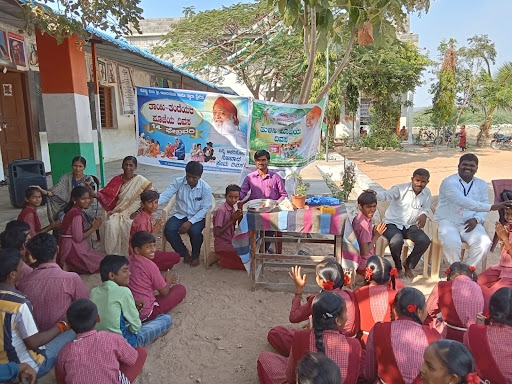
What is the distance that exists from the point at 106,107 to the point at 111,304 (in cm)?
1049

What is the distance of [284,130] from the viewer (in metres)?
5.86

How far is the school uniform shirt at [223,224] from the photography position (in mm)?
4574

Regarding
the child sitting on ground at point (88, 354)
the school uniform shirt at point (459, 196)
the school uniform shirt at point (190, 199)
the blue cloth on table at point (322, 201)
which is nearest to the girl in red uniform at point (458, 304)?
the blue cloth on table at point (322, 201)

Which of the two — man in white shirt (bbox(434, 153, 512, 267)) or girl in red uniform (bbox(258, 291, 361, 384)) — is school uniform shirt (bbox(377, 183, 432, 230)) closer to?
man in white shirt (bbox(434, 153, 512, 267))

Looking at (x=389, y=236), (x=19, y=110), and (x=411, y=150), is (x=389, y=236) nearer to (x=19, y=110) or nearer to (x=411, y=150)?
(x=19, y=110)

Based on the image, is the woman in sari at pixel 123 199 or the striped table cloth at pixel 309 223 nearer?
the striped table cloth at pixel 309 223

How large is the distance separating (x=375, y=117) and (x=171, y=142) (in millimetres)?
17655

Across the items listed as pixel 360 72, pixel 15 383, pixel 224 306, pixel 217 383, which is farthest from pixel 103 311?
pixel 360 72

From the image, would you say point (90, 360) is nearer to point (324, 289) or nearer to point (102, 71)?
point (324, 289)

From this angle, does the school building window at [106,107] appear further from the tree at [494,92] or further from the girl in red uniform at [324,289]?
the tree at [494,92]

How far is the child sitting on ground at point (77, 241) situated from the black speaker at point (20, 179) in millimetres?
2308

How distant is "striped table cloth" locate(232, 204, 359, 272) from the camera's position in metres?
3.77

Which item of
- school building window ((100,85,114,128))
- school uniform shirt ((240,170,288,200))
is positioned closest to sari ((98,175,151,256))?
school uniform shirt ((240,170,288,200))

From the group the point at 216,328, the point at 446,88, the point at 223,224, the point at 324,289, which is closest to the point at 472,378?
the point at 324,289
